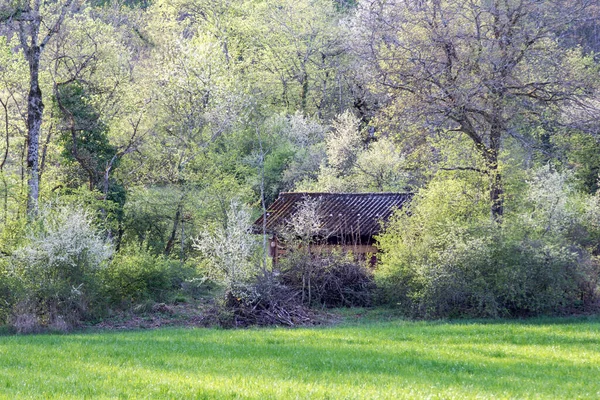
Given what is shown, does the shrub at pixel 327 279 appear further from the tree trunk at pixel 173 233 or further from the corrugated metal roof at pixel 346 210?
the tree trunk at pixel 173 233

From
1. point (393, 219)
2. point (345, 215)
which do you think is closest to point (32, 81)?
point (393, 219)

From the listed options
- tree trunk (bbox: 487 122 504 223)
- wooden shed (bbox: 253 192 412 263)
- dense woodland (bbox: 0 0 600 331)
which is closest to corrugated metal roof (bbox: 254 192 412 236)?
wooden shed (bbox: 253 192 412 263)

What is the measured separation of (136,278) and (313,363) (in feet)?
37.0

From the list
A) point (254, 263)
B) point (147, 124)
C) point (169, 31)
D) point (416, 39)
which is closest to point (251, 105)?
point (169, 31)

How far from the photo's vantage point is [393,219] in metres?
25.7

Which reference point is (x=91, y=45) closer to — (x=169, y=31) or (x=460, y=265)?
(x=169, y=31)

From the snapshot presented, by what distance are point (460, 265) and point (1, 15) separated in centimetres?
1721

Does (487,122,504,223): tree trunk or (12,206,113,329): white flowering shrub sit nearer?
(12,206,113,329): white flowering shrub

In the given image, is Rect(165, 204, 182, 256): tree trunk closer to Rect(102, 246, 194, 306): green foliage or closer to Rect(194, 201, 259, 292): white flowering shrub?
Rect(102, 246, 194, 306): green foliage

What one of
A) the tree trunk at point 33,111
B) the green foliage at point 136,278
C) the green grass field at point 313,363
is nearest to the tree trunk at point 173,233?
the green foliage at point 136,278

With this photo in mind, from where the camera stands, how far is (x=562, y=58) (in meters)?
25.2

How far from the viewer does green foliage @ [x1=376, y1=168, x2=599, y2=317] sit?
20.5 m

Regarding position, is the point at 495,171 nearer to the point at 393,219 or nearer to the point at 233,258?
the point at 393,219

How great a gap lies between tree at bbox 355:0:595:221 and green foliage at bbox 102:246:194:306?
10.4 meters
